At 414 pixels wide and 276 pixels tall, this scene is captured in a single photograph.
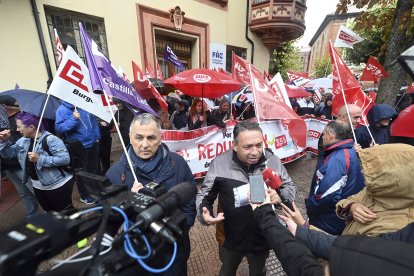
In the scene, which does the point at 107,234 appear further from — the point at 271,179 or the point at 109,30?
the point at 109,30

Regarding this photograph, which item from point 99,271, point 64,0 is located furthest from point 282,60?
point 99,271

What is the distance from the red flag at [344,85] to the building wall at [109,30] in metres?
6.46

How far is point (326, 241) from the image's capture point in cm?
149

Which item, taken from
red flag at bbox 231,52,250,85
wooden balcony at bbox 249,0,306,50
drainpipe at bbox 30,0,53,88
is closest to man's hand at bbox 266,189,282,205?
red flag at bbox 231,52,250,85

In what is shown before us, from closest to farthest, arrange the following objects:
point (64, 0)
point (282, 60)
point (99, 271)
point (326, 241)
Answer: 1. point (99, 271)
2. point (326, 241)
3. point (64, 0)
4. point (282, 60)

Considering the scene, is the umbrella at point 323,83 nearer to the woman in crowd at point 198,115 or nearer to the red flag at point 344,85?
the red flag at point 344,85

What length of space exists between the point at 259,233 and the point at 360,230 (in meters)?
0.79

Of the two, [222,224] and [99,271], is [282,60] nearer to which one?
Result: [222,224]

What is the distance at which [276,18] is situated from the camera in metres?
10.9

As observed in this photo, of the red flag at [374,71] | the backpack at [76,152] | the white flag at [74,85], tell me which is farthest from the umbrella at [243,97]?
the white flag at [74,85]

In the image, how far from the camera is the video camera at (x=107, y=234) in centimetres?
57

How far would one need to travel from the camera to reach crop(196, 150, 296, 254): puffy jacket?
197 cm

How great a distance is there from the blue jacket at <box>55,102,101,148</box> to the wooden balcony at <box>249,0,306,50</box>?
33.0ft

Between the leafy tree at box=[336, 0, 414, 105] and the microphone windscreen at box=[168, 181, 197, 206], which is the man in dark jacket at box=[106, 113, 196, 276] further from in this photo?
the leafy tree at box=[336, 0, 414, 105]
